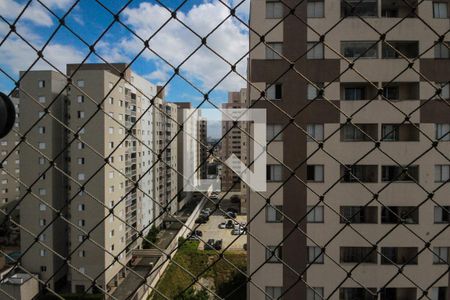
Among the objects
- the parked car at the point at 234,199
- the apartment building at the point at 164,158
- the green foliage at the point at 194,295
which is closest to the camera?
the green foliage at the point at 194,295

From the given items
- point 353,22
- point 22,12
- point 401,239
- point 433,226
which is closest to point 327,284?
point 401,239

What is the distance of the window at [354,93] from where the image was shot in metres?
4.06

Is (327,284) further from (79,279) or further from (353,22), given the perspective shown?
(79,279)

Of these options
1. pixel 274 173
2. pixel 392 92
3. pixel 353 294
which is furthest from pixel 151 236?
pixel 392 92

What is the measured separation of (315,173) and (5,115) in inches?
137

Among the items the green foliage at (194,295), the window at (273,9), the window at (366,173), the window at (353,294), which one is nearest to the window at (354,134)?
the window at (366,173)

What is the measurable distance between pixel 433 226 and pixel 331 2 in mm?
2890

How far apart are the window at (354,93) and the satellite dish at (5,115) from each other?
3.95 metres

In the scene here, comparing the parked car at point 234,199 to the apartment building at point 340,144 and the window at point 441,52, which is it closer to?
the apartment building at point 340,144

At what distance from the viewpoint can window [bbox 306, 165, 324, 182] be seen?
12.5 feet

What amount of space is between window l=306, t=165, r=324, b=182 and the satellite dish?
11.2 ft

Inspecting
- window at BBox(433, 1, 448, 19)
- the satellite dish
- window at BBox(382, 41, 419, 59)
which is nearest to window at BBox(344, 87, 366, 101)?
window at BBox(382, 41, 419, 59)

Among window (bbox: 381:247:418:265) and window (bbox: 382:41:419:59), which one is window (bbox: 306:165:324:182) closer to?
window (bbox: 381:247:418:265)

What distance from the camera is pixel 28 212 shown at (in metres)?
7.77
